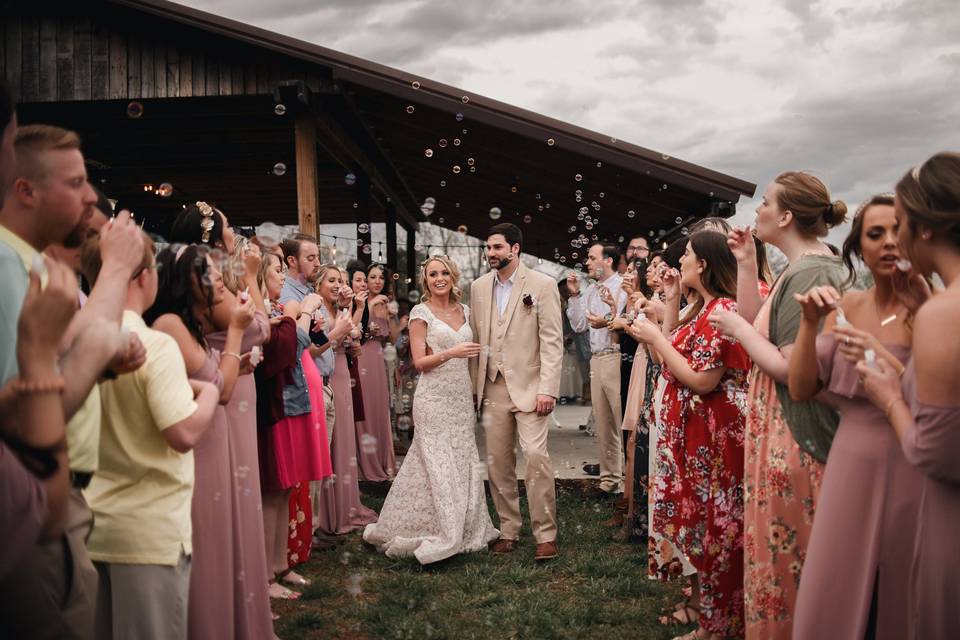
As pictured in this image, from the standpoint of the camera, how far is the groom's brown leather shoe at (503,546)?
5.68 m

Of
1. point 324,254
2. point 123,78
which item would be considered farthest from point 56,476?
point 123,78

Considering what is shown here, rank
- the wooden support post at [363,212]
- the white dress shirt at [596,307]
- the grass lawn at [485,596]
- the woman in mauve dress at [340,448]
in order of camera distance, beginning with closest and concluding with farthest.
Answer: the grass lawn at [485,596]
the woman in mauve dress at [340,448]
the white dress shirt at [596,307]
the wooden support post at [363,212]

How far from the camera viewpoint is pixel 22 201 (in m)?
2.08

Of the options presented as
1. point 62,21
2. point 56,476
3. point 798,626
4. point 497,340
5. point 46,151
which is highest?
point 62,21

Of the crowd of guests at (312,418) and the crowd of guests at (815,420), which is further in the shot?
the crowd of guests at (815,420)

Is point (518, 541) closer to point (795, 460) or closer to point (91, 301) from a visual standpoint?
point (795, 460)

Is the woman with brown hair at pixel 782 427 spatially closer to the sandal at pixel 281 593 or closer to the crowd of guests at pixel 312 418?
the crowd of guests at pixel 312 418

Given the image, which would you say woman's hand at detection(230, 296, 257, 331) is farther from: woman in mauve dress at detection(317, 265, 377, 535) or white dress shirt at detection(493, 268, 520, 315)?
white dress shirt at detection(493, 268, 520, 315)

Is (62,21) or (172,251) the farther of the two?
(62,21)

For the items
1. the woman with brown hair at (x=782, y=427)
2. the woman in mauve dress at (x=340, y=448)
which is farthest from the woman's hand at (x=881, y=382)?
the woman in mauve dress at (x=340, y=448)

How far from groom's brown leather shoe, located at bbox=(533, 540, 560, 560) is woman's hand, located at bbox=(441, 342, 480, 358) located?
1459mm

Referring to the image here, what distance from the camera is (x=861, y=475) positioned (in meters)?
2.40

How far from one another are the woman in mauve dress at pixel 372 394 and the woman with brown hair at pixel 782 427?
5146 mm

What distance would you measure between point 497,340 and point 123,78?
5.71 metres
